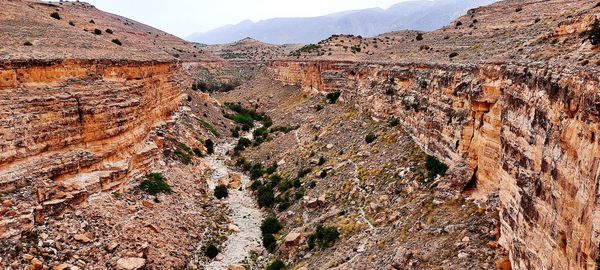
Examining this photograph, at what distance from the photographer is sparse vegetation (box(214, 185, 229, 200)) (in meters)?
30.8

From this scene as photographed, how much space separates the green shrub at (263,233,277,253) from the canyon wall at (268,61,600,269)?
30.2ft

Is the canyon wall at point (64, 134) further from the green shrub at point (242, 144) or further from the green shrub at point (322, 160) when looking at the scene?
the green shrub at point (242, 144)

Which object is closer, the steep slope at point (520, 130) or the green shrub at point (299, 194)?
the steep slope at point (520, 130)

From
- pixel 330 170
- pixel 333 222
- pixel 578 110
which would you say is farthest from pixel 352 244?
pixel 578 110

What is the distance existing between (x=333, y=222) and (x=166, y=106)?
746 inches

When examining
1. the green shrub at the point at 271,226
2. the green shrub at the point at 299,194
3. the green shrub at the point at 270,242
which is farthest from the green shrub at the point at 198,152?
the green shrub at the point at 270,242

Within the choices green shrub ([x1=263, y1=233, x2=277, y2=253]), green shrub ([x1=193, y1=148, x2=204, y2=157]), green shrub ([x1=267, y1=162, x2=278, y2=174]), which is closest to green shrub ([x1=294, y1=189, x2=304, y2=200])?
green shrub ([x1=263, y1=233, x2=277, y2=253])

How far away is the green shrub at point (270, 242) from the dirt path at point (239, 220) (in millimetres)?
436

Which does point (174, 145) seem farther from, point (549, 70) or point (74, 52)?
point (549, 70)

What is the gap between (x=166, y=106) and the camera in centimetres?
3603

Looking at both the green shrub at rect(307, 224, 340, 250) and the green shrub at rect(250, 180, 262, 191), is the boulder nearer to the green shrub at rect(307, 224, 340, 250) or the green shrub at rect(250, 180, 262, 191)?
the green shrub at rect(307, 224, 340, 250)

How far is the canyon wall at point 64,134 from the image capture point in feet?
60.7

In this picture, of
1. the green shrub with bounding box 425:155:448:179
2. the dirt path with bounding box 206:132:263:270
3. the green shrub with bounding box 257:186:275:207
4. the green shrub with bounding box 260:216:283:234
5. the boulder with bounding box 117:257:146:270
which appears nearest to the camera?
the boulder with bounding box 117:257:146:270

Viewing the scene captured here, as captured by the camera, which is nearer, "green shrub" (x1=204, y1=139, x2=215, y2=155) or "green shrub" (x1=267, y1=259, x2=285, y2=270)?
"green shrub" (x1=267, y1=259, x2=285, y2=270)
